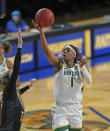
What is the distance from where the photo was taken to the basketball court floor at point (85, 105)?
8758mm

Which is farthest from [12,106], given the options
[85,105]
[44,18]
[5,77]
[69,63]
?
[85,105]

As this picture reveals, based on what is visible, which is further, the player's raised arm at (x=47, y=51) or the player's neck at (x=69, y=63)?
the player's neck at (x=69, y=63)

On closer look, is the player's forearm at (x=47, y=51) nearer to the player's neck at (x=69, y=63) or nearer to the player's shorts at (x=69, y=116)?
the player's neck at (x=69, y=63)

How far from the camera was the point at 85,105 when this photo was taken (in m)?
10.1

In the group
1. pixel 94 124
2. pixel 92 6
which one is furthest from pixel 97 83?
pixel 92 6

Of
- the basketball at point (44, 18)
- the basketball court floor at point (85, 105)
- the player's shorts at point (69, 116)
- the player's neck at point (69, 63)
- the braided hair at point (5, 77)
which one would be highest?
the basketball at point (44, 18)

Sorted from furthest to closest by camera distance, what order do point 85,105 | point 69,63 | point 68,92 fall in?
point 85,105
point 69,63
point 68,92

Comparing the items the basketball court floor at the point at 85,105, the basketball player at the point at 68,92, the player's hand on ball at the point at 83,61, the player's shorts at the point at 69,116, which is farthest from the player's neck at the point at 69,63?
the basketball court floor at the point at 85,105

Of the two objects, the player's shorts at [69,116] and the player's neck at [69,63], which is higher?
the player's neck at [69,63]

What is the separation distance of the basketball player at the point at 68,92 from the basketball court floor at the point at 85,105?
7.67ft

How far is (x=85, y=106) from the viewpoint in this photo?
10.0 metres

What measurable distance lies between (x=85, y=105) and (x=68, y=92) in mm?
3962

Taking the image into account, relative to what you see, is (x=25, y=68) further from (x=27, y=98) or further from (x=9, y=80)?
(x=9, y=80)

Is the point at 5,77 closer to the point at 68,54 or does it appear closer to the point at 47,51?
the point at 47,51
